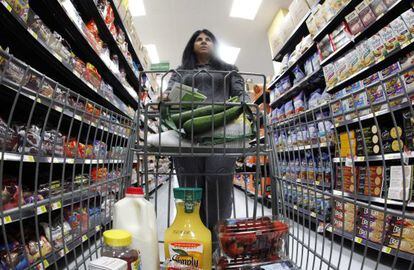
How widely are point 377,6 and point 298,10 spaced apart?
143 cm

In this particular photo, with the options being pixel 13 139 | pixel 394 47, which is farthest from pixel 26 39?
pixel 394 47

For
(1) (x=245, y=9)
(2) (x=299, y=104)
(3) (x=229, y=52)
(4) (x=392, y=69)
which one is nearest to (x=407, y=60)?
(4) (x=392, y=69)

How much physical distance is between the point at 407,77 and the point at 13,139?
2.42 m

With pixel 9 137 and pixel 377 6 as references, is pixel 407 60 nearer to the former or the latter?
pixel 377 6

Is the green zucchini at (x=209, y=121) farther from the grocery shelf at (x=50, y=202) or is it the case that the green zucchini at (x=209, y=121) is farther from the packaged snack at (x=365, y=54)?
the packaged snack at (x=365, y=54)

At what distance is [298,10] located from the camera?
320cm

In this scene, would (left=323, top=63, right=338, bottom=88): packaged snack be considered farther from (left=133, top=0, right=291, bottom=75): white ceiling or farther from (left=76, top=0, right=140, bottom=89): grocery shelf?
(left=133, top=0, right=291, bottom=75): white ceiling

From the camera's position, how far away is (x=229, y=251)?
0.78 metres

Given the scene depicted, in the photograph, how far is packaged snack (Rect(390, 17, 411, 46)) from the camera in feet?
5.43

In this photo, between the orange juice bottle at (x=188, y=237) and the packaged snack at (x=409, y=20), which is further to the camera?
the packaged snack at (x=409, y=20)

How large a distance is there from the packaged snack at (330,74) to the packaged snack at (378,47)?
437 mm

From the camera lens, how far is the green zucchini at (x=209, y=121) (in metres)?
0.79

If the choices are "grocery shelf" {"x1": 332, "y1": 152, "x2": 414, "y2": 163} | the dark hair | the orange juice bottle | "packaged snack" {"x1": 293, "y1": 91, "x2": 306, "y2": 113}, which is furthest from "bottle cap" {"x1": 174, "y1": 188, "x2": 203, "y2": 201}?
"packaged snack" {"x1": 293, "y1": 91, "x2": 306, "y2": 113}

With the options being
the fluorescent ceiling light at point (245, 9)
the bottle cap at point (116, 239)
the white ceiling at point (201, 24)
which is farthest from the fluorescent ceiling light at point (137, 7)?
the bottle cap at point (116, 239)
